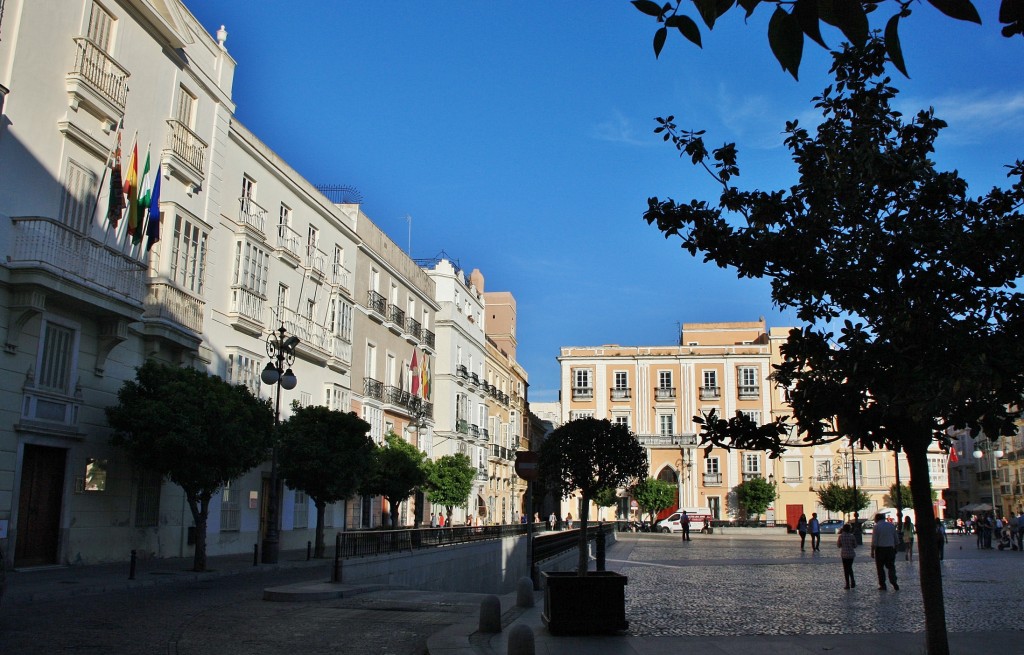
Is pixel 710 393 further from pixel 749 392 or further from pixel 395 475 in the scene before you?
pixel 395 475

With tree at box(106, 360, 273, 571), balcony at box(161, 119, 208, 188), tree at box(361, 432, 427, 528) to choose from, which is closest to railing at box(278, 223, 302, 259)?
Answer: balcony at box(161, 119, 208, 188)

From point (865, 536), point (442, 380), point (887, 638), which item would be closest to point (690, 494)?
point (865, 536)

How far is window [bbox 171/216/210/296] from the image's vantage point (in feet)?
77.3

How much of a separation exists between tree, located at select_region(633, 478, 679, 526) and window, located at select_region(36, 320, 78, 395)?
51523mm

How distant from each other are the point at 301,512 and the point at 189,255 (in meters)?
11.4

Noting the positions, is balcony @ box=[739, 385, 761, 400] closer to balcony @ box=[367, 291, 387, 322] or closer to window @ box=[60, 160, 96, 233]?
balcony @ box=[367, 291, 387, 322]

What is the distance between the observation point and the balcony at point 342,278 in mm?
34250

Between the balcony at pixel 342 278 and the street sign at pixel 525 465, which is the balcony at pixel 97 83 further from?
the balcony at pixel 342 278

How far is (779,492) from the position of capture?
6988 cm

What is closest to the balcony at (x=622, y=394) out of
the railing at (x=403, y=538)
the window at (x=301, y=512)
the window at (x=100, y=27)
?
the railing at (x=403, y=538)

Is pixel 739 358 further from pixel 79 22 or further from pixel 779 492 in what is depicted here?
pixel 79 22

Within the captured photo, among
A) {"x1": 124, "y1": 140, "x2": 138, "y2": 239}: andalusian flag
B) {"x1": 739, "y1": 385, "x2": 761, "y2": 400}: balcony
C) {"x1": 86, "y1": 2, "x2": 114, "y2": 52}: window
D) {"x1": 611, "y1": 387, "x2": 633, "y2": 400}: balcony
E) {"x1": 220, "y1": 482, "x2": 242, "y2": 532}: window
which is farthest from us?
{"x1": 611, "y1": 387, "x2": 633, "y2": 400}: balcony

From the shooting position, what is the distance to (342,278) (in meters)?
35.0

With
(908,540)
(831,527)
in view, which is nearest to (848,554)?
(908,540)
